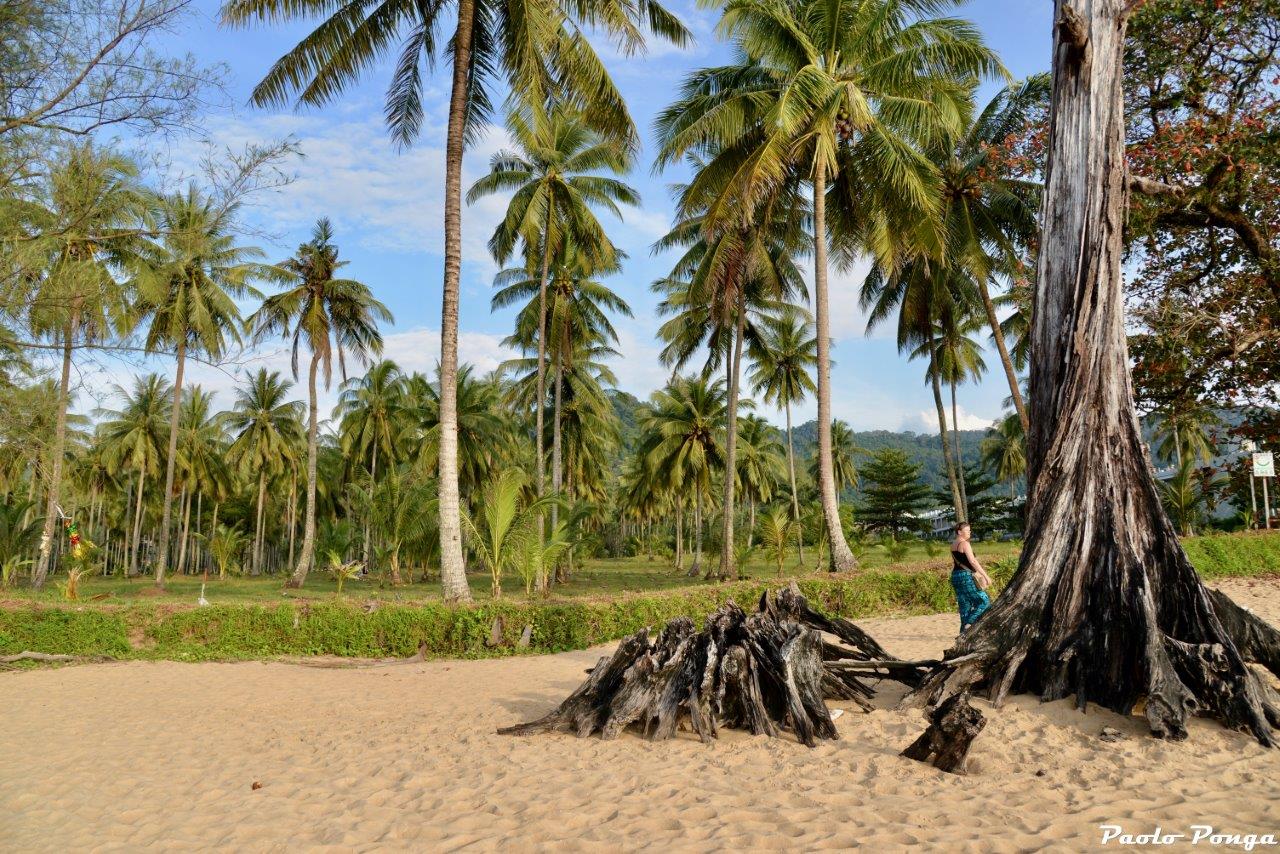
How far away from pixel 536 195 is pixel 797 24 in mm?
8588

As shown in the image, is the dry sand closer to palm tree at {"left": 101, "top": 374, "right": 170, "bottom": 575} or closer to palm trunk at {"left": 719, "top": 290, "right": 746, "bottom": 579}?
palm trunk at {"left": 719, "top": 290, "right": 746, "bottom": 579}

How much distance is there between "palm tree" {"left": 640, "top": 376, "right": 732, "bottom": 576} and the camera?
30.7 meters

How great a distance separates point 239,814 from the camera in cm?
511

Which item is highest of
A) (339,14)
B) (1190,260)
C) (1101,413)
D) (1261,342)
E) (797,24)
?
(797,24)

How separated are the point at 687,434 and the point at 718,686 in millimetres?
24477

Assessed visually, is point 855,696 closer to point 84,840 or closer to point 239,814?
point 239,814

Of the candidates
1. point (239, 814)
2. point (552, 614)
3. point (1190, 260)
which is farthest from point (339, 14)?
point (1190, 260)

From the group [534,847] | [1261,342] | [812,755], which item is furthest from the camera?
[1261,342]

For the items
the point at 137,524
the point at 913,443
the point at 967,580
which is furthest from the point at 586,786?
the point at 913,443

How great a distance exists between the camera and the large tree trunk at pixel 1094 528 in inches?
215

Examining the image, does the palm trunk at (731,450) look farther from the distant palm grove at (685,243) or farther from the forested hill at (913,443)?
the forested hill at (913,443)

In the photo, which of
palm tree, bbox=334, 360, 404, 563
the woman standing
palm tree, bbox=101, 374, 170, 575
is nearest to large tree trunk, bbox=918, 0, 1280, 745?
the woman standing

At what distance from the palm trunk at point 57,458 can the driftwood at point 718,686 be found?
6856mm
